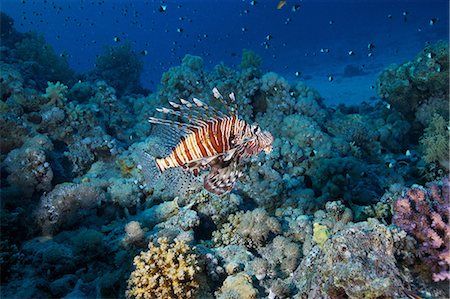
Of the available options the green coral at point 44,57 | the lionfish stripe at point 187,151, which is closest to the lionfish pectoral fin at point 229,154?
the lionfish stripe at point 187,151

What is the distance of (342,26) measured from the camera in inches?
1944

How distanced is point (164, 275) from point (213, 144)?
135cm

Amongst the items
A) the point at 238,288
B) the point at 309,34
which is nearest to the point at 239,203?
the point at 238,288

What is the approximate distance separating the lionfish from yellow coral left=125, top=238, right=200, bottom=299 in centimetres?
76

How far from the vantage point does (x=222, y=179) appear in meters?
3.10

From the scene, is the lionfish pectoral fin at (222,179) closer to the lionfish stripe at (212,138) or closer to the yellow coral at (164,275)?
the lionfish stripe at (212,138)

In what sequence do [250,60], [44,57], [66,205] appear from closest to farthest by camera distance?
[66,205]
[250,60]
[44,57]

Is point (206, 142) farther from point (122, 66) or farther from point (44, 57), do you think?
point (122, 66)

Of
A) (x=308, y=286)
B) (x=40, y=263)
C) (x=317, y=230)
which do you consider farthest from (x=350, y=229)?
(x=40, y=263)

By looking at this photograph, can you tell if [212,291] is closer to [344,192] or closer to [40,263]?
[40,263]

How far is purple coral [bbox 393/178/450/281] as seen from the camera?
2.99 m

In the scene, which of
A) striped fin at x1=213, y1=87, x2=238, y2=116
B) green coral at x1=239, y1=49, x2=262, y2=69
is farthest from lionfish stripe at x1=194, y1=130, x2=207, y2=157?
green coral at x1=239, y1=49, x2=262, y2=69

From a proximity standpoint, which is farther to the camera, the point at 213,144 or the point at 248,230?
the point at 248,230

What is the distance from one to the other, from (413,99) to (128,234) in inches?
291
